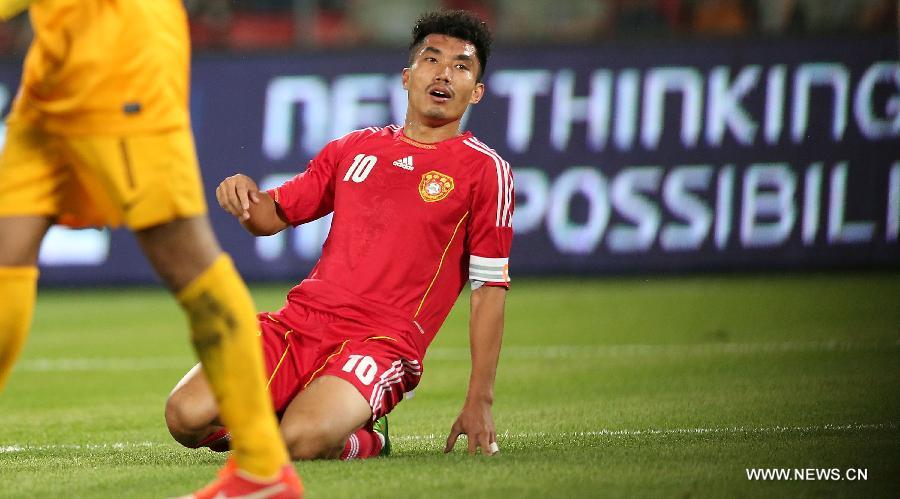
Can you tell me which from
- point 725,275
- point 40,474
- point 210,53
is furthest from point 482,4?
point 40,474

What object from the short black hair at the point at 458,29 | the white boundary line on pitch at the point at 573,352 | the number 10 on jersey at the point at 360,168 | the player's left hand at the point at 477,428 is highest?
the short black hair at the point at 458,29

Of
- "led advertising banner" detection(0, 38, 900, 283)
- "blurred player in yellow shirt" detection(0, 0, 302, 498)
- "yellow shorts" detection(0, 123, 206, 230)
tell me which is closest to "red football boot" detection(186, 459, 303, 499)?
"blurred player in yellow shirt" detection(0, 0, 302, 498)

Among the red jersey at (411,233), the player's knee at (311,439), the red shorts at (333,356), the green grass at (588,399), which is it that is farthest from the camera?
the red jersey at (411,233)

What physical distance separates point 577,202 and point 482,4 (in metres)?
2.56

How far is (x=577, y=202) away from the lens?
13156 mm

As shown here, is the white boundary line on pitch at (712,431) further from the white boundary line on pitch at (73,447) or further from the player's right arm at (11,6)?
the player's right arm at (11,6)

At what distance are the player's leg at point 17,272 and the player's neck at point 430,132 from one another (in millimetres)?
1832

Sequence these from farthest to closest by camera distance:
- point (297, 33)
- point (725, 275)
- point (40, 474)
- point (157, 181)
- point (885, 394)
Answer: point (297, 33)
point (725, 275)
point (885, 394)
point (40, 474)
point (157, 181)

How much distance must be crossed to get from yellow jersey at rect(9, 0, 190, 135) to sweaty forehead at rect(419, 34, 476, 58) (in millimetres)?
1855

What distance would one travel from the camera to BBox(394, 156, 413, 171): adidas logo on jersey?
209 inches

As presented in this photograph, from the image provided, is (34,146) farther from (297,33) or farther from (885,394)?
(297,33)

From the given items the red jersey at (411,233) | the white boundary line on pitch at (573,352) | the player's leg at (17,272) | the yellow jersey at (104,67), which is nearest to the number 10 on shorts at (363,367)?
the red jersey at (411,233)

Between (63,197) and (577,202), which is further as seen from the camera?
(577,202)

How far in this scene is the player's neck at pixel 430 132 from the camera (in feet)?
17.6
